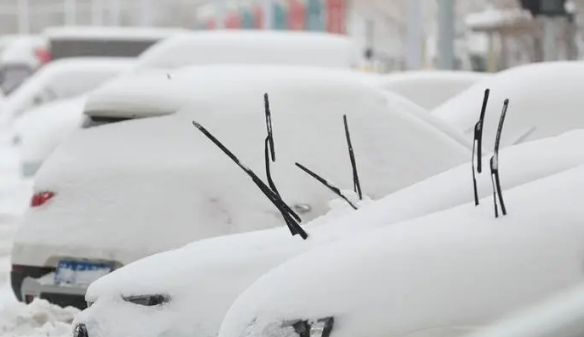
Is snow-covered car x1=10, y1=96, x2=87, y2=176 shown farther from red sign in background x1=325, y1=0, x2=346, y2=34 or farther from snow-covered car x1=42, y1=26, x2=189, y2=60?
red sign in background x1=325, y1=0, x2=346, y2=34

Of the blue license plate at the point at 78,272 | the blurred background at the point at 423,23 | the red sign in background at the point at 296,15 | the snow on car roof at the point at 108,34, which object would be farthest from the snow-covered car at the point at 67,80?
the red sign in background at the point at 296,15

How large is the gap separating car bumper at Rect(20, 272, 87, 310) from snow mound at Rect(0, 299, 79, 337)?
0.04m

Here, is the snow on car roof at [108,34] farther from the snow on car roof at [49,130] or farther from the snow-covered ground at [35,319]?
the snow-covered ground at [35,319]

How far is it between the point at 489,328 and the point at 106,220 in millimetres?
2995

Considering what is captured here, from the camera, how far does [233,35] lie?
47.4 feet

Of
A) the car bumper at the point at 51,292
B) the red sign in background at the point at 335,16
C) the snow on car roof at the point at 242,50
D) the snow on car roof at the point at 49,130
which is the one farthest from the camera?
the red sign in background at the point at 335,16

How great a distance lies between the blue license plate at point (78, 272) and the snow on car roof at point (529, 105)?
2.33m

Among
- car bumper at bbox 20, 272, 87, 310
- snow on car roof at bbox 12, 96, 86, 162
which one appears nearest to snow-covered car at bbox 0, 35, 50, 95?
snow on car roof at bbox 12, 96, 86, 162

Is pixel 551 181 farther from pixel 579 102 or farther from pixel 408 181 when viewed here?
pixel 579 102

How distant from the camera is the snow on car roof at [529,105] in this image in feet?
23.9

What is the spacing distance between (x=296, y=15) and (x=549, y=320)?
30852mm

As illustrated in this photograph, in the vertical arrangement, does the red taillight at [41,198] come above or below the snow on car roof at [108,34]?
above

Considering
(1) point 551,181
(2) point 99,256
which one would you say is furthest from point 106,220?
(1) point 551,181

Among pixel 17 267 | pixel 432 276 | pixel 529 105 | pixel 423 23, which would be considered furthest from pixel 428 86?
pixel 423 23
